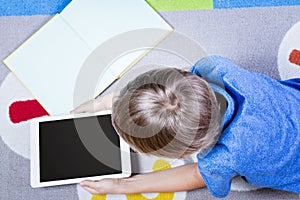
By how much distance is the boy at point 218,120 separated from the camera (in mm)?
535

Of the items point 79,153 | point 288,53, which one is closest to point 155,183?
point 79,153

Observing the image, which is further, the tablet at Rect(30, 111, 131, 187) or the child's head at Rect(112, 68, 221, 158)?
the tablet at Rect(30, 111, 131, 187)

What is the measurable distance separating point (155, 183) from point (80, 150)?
0.59 ft

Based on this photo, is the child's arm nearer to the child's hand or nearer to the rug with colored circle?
the rug with colored circle

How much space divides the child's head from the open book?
415 millimetres

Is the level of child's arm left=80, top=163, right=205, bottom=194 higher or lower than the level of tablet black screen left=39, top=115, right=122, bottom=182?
lower

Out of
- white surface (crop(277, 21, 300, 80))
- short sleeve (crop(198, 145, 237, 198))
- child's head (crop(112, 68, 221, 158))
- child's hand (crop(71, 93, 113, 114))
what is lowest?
white surface (crop(277, 21, 300, 80))

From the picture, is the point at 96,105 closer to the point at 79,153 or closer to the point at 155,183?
the point at 79,153

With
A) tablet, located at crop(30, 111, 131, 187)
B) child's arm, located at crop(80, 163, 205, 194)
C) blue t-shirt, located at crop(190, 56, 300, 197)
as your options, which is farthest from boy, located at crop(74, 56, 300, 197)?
tablet, located at crop(30, 111, 131, 187)

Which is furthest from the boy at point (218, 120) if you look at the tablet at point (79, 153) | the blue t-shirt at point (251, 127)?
the tablet at point (79, 153)

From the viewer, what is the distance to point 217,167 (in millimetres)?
657

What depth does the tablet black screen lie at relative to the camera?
0.89 meters

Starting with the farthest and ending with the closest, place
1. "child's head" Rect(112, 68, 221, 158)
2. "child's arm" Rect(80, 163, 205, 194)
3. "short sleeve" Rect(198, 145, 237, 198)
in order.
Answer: "child's arm" Rect(80, 163, 205, 194), "short sleeve" Rect(198, 145, 237, 198), "child's head" Rect(112, 68, 221, 158)

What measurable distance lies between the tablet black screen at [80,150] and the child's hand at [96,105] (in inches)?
0.9
